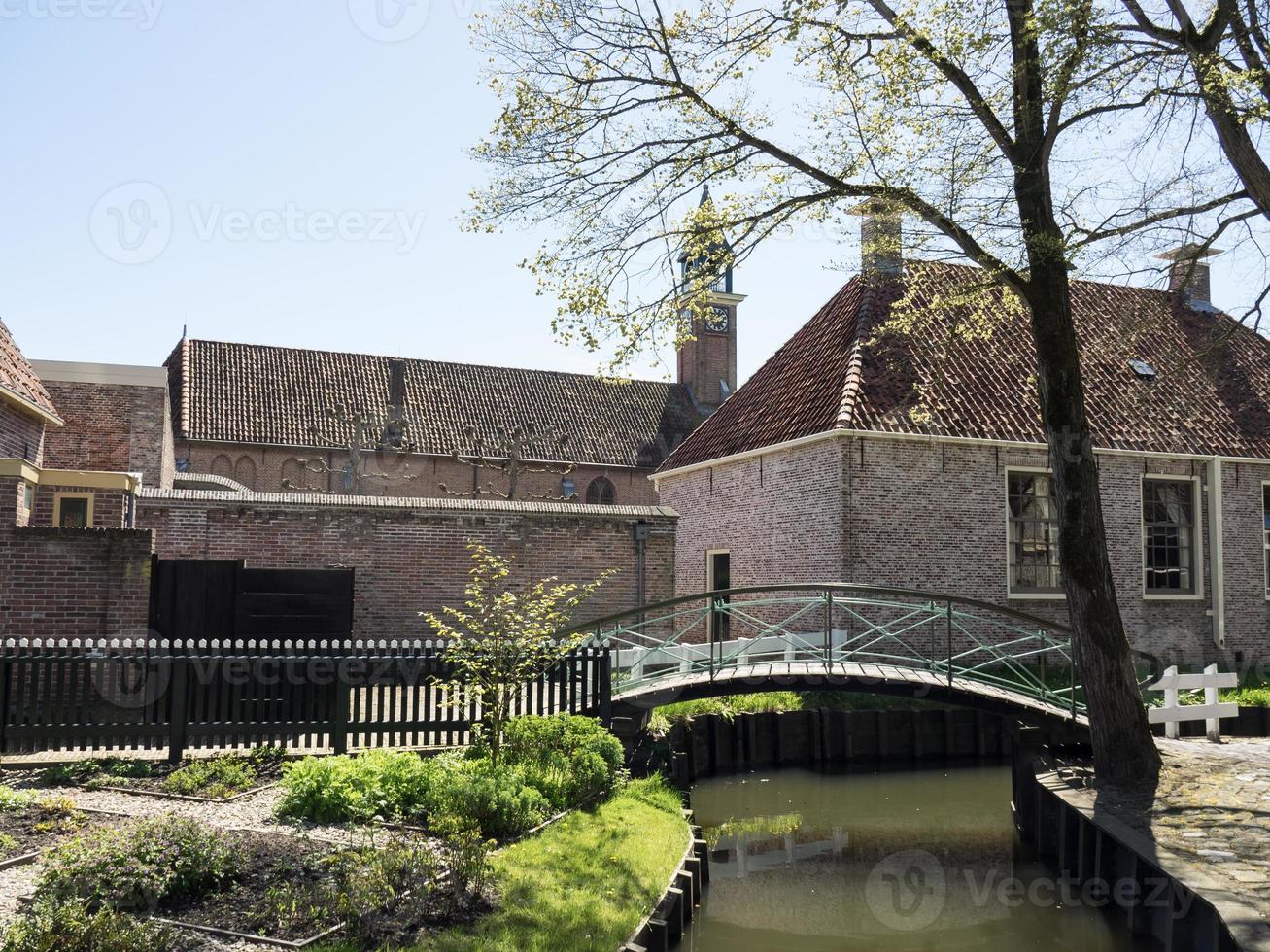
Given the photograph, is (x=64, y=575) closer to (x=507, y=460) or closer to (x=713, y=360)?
(x=507, y=460)

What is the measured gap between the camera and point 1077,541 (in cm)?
1027

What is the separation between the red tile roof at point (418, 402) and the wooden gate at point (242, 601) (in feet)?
52.9

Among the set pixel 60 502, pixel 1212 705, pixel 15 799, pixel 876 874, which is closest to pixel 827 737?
pixel 876 874

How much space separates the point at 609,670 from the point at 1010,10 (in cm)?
767

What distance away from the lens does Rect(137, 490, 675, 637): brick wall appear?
1645cm

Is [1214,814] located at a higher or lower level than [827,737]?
higher

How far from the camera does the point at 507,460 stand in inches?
1230

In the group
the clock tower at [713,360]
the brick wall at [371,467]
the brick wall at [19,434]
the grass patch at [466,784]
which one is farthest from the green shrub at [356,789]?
the clock tower at [713,360]

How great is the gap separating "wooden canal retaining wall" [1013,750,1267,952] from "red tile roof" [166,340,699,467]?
22.4m

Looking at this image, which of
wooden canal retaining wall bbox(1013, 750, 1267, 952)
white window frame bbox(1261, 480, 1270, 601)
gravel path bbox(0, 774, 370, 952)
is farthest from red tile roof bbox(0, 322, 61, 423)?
white window frame bbox(1261, 480, 1270, 601)

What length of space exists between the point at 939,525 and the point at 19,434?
1348 cm

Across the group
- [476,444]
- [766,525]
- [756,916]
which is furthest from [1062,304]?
[476,444]

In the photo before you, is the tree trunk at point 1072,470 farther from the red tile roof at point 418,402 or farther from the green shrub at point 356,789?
the red tile roof at point 418,402

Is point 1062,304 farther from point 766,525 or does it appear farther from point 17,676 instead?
point 17,676
